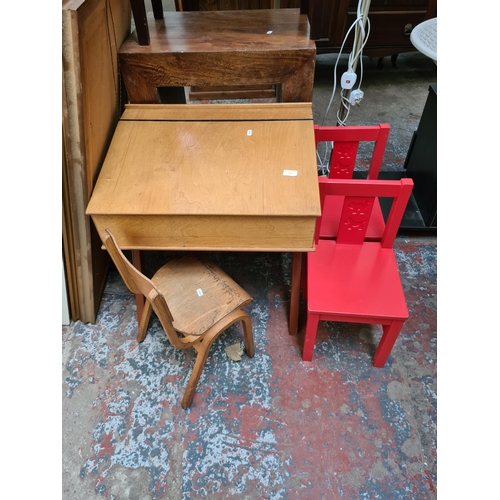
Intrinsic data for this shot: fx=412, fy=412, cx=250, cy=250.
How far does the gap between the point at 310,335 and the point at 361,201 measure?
0.56 meters

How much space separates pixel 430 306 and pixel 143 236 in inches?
53.8

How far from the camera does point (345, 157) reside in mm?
1920

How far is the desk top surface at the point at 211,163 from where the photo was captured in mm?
1398

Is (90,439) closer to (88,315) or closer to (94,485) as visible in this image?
(94,485)

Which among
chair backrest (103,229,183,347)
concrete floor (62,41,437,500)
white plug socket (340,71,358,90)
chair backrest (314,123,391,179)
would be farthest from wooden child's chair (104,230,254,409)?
white plug socket (340,71,358,90)

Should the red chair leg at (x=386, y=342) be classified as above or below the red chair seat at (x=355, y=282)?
below

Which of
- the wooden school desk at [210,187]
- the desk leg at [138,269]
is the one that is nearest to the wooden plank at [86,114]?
the wooden school desk at [210,187]

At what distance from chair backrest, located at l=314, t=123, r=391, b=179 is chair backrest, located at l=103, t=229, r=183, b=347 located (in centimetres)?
101

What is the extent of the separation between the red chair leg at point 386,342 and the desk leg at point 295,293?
1.16 ft

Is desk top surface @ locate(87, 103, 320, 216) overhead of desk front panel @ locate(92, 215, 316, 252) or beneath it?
overhead

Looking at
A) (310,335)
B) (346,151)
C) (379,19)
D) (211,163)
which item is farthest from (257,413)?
(379,19)

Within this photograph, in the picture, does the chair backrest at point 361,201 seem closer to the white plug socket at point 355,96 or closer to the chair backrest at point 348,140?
the chair backrest at point 348,140

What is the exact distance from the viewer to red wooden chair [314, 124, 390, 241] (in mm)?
1789

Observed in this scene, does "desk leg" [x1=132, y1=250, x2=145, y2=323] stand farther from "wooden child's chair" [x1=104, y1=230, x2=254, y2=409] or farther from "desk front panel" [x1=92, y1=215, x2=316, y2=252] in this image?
"desk front panel" [x1=92, y1=215, x2=316, y2=252]
